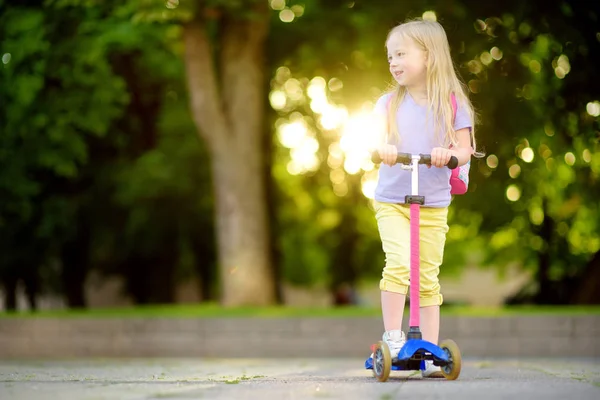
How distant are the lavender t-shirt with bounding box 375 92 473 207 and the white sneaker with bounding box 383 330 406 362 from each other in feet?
2.27

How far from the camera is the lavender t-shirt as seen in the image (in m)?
5.68

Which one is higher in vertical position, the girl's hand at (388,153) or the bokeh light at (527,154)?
the bokeh light at (527,154)

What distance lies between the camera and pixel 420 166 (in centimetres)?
569

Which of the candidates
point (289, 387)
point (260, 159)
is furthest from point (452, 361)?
point (260, 159)

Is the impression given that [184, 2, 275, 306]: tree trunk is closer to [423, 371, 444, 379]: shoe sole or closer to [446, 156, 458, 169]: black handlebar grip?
[423, 371, 444, 379]: shoe sole

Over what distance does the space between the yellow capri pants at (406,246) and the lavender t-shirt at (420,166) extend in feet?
0.20

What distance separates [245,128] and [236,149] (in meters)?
0.32

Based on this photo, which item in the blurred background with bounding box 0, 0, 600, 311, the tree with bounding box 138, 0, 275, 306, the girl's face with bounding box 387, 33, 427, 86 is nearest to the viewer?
the girl's face with bounding box 387, 33, 427, 86

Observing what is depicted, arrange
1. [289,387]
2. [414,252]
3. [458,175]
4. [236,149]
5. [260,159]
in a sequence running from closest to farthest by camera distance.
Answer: [289,387] → [414,252] → [458,175] → [236,149] → [260,159]

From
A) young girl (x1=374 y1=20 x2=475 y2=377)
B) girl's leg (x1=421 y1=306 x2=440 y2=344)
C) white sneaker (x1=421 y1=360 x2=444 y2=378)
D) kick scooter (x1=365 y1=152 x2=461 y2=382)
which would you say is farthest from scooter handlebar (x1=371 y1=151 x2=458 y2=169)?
white sneaker (x1=421 y1=360 x2=444 y2=378)

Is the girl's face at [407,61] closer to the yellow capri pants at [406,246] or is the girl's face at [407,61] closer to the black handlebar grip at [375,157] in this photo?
the black handlebar grip at [375,157]

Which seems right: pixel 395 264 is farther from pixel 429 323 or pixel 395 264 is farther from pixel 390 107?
pixel 390 107

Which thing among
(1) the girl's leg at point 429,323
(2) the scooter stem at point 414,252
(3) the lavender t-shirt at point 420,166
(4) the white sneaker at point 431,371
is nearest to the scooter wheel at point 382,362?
(2) the scooter stem at point 414,252

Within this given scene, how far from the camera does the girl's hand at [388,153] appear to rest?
5.33 meters
